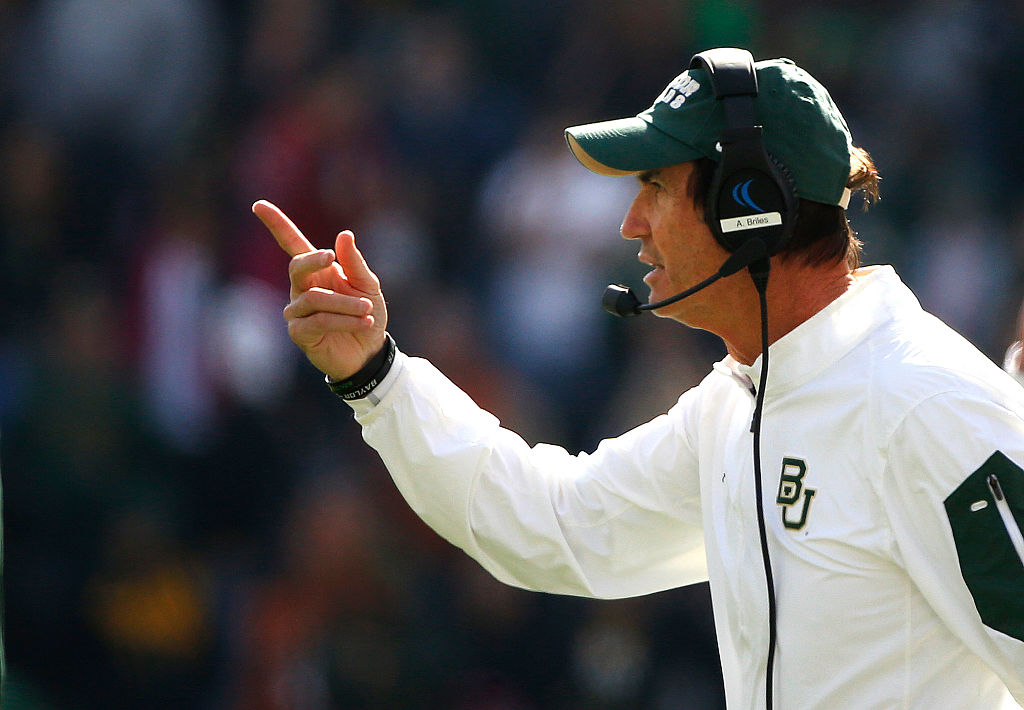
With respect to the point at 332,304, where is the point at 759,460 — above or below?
below

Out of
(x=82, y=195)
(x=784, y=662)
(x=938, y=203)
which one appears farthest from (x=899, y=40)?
(x=784, y=662)

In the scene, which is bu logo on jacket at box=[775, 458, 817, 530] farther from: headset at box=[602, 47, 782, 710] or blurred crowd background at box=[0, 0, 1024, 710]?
blurred crowd background at box=[0, 0, 1024, 710]

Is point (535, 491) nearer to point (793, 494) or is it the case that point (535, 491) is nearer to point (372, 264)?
point (793, 494)

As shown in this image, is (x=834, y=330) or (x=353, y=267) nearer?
(x=834, y=330)

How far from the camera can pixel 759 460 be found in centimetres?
179

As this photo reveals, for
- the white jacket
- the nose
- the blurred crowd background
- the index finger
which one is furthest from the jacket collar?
the blurred crowd background

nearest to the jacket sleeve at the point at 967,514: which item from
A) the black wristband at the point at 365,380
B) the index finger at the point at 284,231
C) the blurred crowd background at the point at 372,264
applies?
the black wristband at the point at 365,380

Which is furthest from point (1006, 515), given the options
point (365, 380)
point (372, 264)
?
point (372, 264)

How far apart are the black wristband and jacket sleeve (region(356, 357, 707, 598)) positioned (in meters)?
0.03

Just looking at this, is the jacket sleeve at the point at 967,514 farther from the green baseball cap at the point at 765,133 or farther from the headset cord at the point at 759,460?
the green baseball cap at the point at 765,133

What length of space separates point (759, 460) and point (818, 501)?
0.12 m

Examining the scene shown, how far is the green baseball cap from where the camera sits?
1.82 metres

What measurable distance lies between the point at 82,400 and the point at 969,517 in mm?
3474

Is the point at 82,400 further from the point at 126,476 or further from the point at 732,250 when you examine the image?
the point at 732,250
